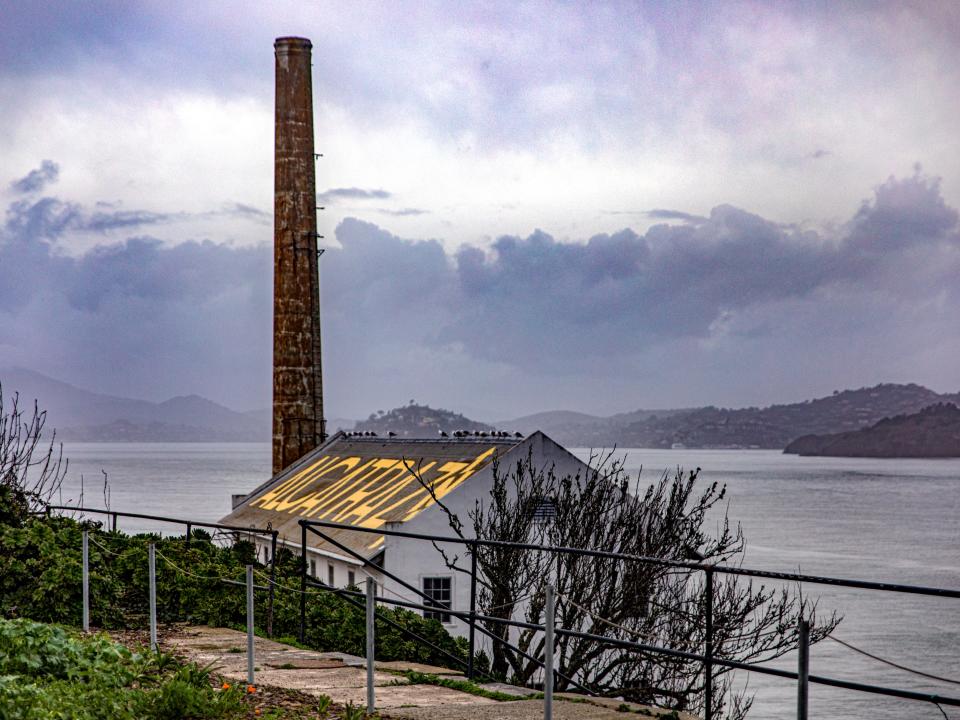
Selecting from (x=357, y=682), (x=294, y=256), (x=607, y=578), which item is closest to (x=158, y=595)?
(x=357, y=682)

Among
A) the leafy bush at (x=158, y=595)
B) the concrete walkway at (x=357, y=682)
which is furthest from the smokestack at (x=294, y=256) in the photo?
the concrete walkway at (x=357, y=682)

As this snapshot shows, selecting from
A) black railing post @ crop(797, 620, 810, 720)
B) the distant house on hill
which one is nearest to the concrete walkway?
black railing post @ crop(797, 620, 810, 720)

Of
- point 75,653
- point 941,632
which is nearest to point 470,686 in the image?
point 75,653

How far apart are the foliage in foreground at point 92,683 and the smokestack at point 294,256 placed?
29.0 metres

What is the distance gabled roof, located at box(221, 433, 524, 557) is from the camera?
30.7 metres

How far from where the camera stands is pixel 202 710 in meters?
8.98

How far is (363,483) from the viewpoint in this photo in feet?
113

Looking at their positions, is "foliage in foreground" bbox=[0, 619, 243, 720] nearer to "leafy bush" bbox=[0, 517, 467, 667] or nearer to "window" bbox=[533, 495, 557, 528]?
"leafy bush" bbox=[0, 517, 467, 667]

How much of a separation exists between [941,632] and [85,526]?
59598mm

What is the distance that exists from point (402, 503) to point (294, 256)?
39.3 ft

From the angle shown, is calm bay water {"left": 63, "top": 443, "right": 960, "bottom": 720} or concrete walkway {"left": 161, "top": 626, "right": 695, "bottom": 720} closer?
concrete walkway {"left": 161, "top": 626, "right": 695, "bottom": 720}

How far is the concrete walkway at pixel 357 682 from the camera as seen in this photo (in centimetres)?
934

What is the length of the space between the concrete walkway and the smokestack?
26841mm

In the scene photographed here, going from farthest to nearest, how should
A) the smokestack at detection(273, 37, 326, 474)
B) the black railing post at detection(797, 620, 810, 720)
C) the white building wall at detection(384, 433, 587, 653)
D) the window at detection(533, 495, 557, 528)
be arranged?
the smokestack at detection(273, 37, 326, 474)
the white building wall at detection(384, 433, 587, 653)
the window at detection(533, 495, 557, 528)
the black railing post at detection(797, 620, 810, 720)
